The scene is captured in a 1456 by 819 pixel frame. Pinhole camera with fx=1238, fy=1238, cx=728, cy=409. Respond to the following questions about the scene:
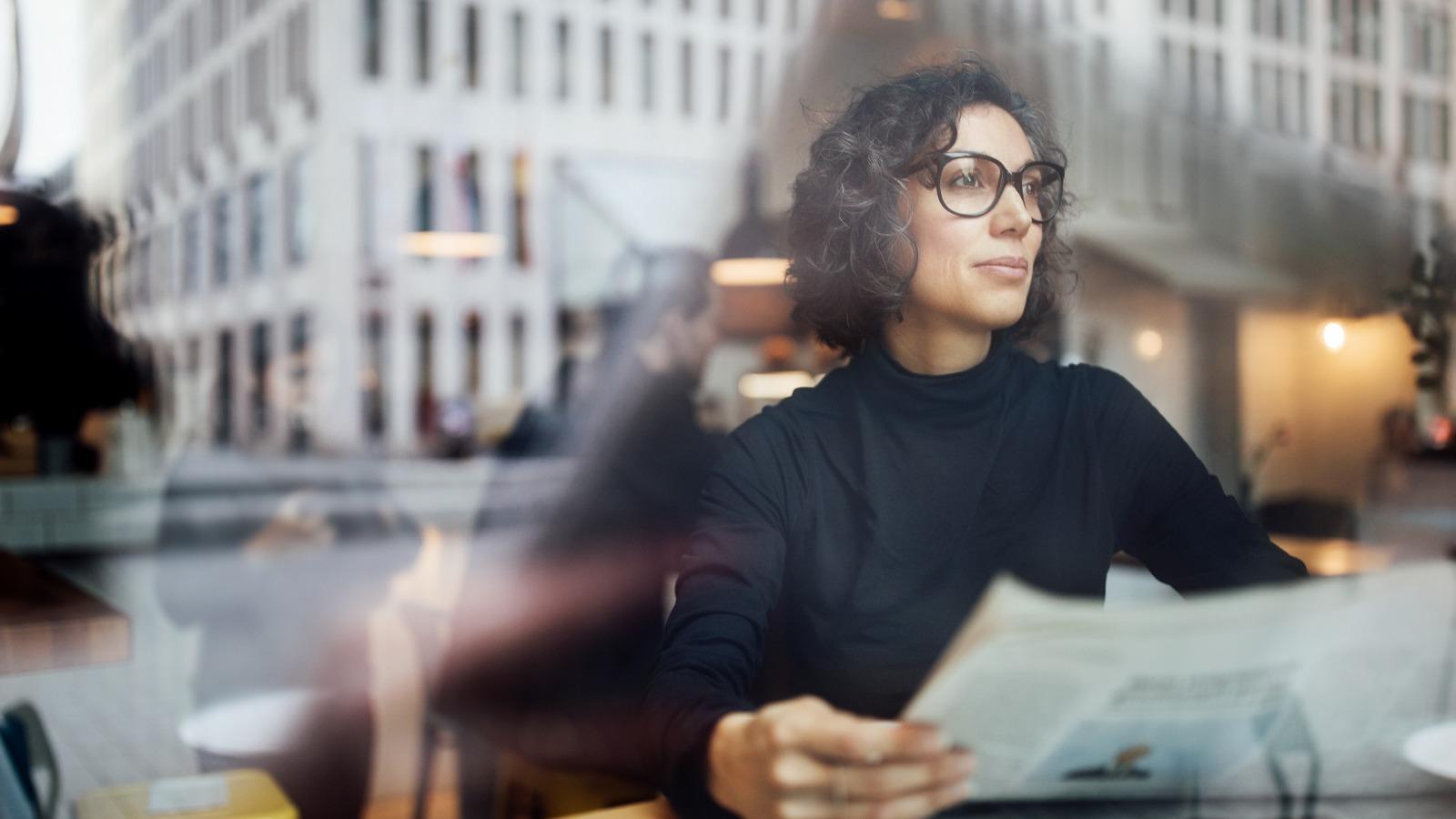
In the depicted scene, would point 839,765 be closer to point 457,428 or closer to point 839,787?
point 839,787

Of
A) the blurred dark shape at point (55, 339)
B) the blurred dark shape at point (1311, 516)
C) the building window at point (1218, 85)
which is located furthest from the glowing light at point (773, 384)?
the blurred dark shape at point (55, 339)

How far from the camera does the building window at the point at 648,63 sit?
5188 mm

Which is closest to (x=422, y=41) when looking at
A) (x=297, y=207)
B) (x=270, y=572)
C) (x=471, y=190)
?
(x=471, y=190)

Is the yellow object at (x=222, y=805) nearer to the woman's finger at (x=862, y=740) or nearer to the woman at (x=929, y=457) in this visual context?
the woman at (x=929, y=457)

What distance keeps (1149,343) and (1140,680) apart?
4.12 ft

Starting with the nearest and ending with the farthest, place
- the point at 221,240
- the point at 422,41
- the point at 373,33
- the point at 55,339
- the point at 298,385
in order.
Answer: the point at 55,339 < the point at 221,240 < the point at 298,385 < the point at 373,33 < the point at 422,41

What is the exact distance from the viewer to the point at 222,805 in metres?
1.65

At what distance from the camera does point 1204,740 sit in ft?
2.65

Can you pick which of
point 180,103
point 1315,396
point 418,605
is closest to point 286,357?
point 180,103

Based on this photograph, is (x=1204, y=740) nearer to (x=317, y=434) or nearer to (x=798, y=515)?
(x=798, y=515)

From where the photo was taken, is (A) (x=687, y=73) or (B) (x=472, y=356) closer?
(A) (x=687, y=73)

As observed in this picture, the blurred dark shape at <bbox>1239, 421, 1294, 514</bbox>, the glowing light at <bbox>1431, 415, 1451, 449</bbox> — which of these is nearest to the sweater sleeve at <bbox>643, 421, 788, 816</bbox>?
the blurred dark shape at <bbox>1239, 421, 1294, 514</bbox>

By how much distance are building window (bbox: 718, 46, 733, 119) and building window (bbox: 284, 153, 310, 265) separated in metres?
2.29

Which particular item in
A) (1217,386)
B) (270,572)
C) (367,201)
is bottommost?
(270,572)
